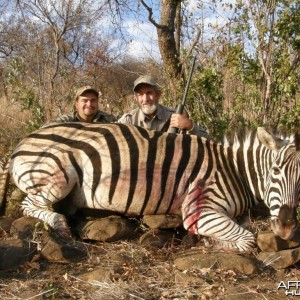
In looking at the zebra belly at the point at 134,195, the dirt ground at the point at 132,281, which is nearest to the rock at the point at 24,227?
the dirt ground at the point at 132,281

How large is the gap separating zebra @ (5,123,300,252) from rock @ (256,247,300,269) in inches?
17.7

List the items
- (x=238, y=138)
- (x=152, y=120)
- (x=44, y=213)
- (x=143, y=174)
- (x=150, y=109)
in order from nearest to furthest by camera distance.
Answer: (x=44, y=213) < (x=143, y=174) < (x=238, y=138) < (x=150, y=109) < (x=152, y=120)

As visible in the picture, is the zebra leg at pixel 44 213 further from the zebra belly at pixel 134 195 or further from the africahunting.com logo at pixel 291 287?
the africahunting.com logo at pixel 291 287

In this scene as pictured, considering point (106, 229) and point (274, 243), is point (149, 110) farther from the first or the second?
point (274, 243)

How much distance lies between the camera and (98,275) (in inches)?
125

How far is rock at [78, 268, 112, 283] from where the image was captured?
10.3 feet

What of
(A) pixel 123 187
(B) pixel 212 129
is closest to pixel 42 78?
(B) pixel 212 129

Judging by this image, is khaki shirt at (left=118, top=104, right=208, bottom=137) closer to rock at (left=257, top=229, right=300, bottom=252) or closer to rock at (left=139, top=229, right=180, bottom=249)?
rock at (left=139, top=229, right=180, bottom=249)

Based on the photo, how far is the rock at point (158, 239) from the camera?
12.6 ft

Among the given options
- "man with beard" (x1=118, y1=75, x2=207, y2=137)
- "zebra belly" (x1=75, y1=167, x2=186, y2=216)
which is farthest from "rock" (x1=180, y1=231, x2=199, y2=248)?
"man with beard" (x1=118, y1=75, x2=207, y2=137)

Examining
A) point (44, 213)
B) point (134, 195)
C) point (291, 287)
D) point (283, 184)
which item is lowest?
point (291, 287)

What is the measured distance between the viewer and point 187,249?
383 cm

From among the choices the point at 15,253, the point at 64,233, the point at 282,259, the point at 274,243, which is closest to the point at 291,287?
the point at 282,259

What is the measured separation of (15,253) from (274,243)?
1.91m
